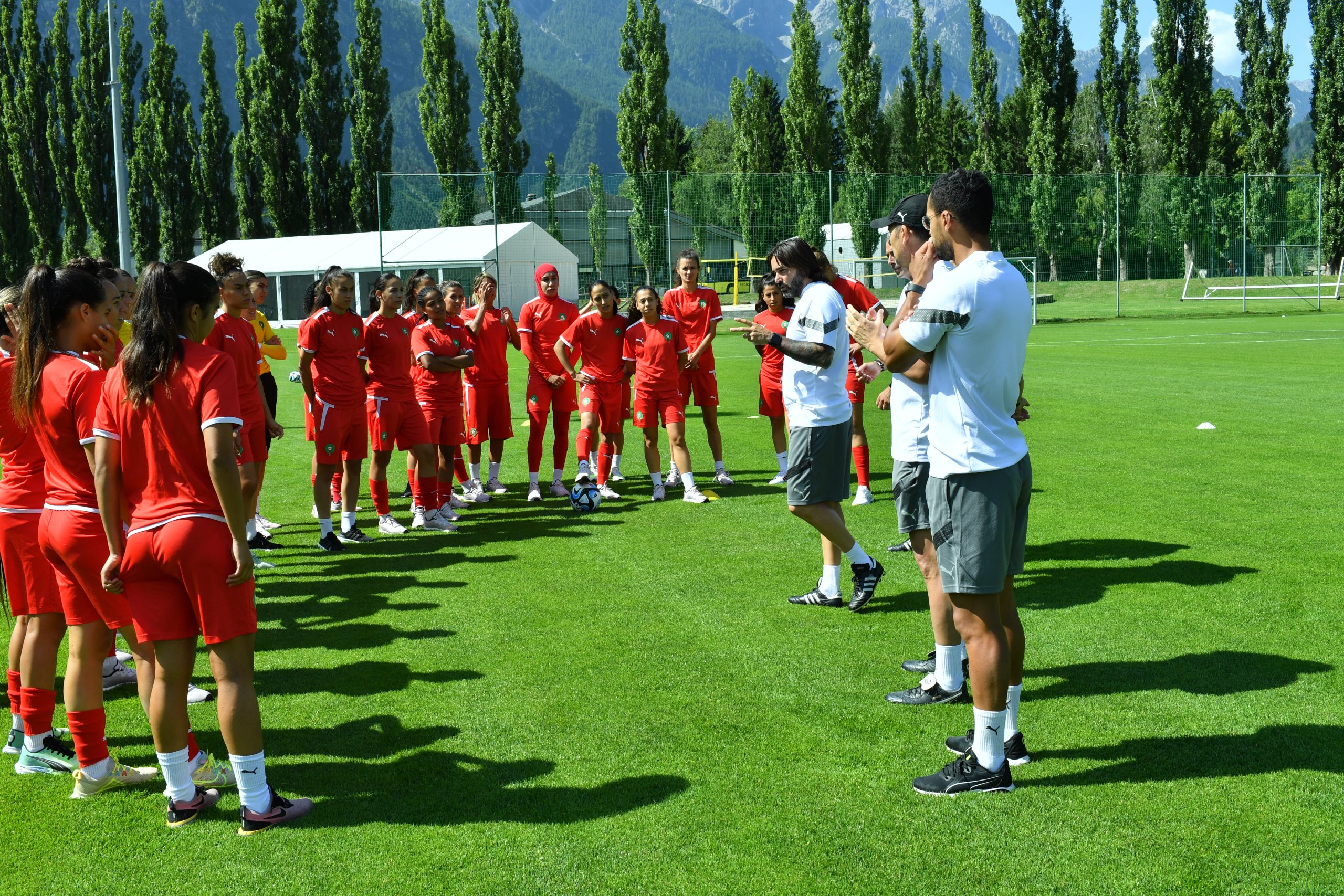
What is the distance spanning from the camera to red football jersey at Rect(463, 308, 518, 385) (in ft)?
33.8

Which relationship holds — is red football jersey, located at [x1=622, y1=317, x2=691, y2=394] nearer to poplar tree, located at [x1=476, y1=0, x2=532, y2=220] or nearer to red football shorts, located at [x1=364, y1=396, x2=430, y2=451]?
red football shorts, located at [x1=364, y1=396, x2=430, y2=451]

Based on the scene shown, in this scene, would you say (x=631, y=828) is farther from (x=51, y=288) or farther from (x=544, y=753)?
(x=51, y=288)

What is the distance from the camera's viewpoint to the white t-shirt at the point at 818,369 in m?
5.78

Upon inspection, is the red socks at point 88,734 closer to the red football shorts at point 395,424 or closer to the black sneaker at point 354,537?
the black sneaker at point 354,537

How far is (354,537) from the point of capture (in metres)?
8.73

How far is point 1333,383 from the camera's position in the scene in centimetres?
1570

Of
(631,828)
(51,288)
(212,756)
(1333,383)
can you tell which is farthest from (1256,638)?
(1333,383)

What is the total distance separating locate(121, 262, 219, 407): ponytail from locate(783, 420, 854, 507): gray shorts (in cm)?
336

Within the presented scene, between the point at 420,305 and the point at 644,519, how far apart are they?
283 cm

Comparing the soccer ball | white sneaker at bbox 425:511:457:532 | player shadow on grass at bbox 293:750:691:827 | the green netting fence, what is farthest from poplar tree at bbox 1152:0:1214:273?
player shadow on grass at bbox 293:750:691:827

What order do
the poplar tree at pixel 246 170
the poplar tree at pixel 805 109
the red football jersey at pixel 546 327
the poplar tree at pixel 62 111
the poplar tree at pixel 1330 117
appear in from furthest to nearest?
the poplar tree at pixel 62 111 → the poplar tree at pixel 246 170 → the poplar tree at pixel 805 109 → the poplar tree at pixel 1330 117 → the red football jersey at pixel 546 327

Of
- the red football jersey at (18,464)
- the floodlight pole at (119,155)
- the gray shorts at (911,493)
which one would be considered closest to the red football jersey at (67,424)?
the red football jersey at (18,464)

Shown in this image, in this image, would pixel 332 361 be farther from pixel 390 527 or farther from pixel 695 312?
pixel 695 312

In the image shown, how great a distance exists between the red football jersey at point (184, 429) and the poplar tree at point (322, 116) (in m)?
49.4
